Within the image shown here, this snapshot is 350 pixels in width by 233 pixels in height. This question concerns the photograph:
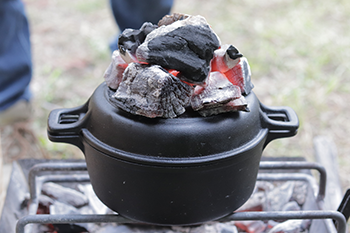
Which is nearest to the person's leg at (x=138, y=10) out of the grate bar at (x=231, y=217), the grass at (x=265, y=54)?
the grass at (x=265, y=54)

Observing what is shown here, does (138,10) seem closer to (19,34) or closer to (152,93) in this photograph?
(19,34)

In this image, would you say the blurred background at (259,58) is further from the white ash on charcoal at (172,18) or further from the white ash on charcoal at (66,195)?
the white ash on charcoal at (172,18)

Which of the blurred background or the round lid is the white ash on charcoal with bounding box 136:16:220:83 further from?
the blurred background

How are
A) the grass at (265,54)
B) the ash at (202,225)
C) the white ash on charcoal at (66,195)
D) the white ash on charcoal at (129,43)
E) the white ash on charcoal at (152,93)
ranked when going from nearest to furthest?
the white ash on charcoal at (152,93) < the white ash on charcoal at (129,43) < the ash at (202,225) < the white ash on charcoal at (66,195) < the grass at (265,54)

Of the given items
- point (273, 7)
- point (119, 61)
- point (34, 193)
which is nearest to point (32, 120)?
point (34, 193)

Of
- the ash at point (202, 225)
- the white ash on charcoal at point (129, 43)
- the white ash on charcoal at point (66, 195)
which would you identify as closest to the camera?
the white ash on charcoal at point (129, 43)

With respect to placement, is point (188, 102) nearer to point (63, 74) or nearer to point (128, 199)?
point (128, 199)
